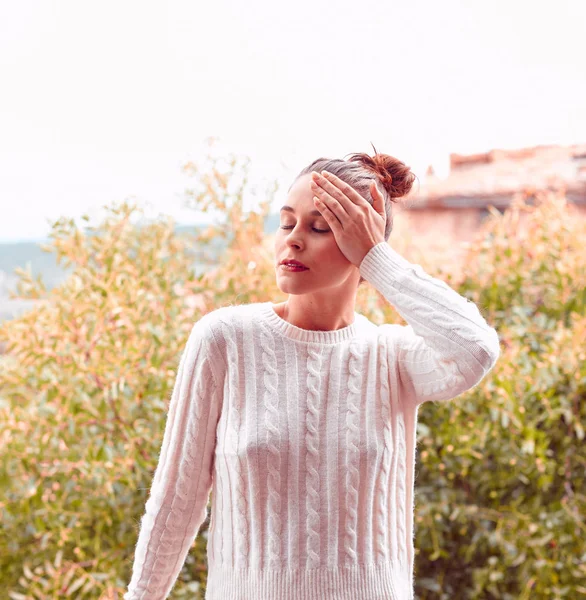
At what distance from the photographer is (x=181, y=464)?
111 centimetres

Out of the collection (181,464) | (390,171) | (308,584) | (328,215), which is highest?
(390,171)

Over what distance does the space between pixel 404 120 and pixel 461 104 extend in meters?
0.28

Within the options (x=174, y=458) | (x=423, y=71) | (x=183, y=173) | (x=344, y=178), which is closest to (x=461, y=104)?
(x=423, y=71)

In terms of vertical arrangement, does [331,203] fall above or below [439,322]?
above

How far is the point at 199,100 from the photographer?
2547 millimetres

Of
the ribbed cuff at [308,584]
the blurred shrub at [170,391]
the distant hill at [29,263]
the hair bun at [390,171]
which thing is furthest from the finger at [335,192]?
the distant hill at [29,263]

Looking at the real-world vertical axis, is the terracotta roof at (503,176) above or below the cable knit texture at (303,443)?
above

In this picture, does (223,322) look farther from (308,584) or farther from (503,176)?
(503,176)

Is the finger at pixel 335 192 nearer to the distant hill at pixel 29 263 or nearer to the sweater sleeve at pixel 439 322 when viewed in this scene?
the sweater sleeve at pixel 439 322

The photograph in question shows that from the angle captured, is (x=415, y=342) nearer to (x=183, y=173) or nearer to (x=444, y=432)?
(x=444, y=432)

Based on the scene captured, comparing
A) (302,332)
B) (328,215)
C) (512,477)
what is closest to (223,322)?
(302,332)

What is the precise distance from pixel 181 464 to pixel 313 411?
0.21 metres

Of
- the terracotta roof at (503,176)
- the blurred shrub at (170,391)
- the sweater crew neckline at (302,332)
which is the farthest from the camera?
the terracotta roof at (503,176)

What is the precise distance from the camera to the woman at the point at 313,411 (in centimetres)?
106
